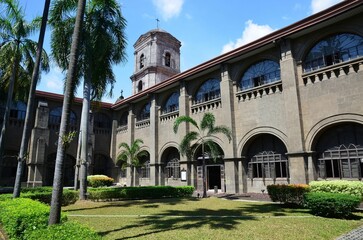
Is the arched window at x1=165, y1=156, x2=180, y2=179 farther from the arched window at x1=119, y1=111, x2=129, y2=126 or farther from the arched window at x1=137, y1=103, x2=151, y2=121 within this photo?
the arched window at x1=119, y1=111, x2=129, y2=126

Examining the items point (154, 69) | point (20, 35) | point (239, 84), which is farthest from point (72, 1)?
point (154, 69)

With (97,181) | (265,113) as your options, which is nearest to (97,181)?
(97,181)

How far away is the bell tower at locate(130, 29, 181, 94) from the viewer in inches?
1580

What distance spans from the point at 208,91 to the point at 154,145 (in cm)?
868

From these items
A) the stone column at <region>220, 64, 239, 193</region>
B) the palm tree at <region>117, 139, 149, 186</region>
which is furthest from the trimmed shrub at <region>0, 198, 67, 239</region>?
the palm tree at <region>117, 139, 149, 186</region>

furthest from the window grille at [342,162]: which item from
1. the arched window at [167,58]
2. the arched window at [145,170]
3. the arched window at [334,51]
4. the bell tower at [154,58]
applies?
the arched window at [167,58]

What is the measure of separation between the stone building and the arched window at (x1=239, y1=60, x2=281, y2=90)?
0.26 feet

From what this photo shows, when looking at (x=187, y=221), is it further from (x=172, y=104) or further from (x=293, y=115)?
(x=172, y=104)

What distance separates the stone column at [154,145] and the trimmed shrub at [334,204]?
19.7m

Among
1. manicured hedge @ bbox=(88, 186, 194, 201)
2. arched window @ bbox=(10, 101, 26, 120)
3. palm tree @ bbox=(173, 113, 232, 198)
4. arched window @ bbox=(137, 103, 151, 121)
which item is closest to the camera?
manicured hedge @ bbox=(88, 186, 194, 201)

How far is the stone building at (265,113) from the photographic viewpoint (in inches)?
653

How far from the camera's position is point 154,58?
40.2 meters

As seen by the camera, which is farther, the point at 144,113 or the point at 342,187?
the point at 144,113

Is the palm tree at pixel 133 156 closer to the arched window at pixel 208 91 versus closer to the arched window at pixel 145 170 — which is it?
the arched window at pixel 145 170
